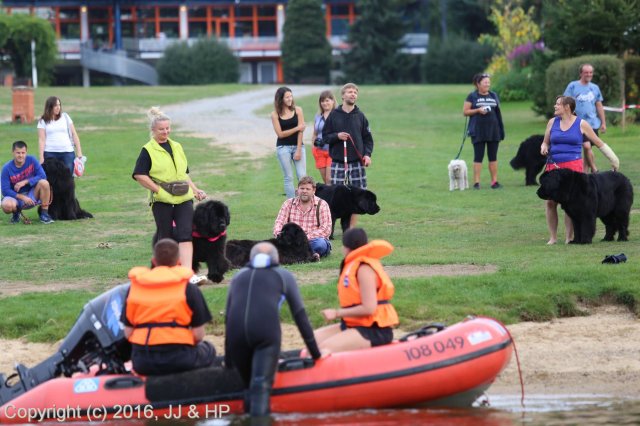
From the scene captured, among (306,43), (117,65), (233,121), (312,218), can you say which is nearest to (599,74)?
(233,121)

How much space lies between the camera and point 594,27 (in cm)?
3200

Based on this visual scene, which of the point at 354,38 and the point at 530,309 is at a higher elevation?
the point at 354,38

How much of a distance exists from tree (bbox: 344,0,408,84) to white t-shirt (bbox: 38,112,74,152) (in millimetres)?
54160

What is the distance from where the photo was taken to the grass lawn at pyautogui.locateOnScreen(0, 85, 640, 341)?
11453 millimetres

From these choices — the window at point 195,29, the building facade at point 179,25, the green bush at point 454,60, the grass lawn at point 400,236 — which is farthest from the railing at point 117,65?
the grass lawn at point 400,236

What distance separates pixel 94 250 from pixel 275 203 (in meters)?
4.99

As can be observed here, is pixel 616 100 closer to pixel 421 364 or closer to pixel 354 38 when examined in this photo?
pixel 421 364

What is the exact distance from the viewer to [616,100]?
30.7 meters

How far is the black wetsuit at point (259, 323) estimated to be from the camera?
872 centimetres

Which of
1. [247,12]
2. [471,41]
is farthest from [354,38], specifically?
[247,12]

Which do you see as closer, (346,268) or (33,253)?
(346,268)

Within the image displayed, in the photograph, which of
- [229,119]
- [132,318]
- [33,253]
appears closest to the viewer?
[132,318]

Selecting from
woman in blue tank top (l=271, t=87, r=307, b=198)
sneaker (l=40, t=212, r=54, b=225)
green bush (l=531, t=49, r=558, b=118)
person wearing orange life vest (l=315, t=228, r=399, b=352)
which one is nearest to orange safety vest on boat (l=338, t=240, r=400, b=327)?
person wearing orange life vest (l=315, t=228, r=399, b=352)

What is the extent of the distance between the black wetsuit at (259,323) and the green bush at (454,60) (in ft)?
202
